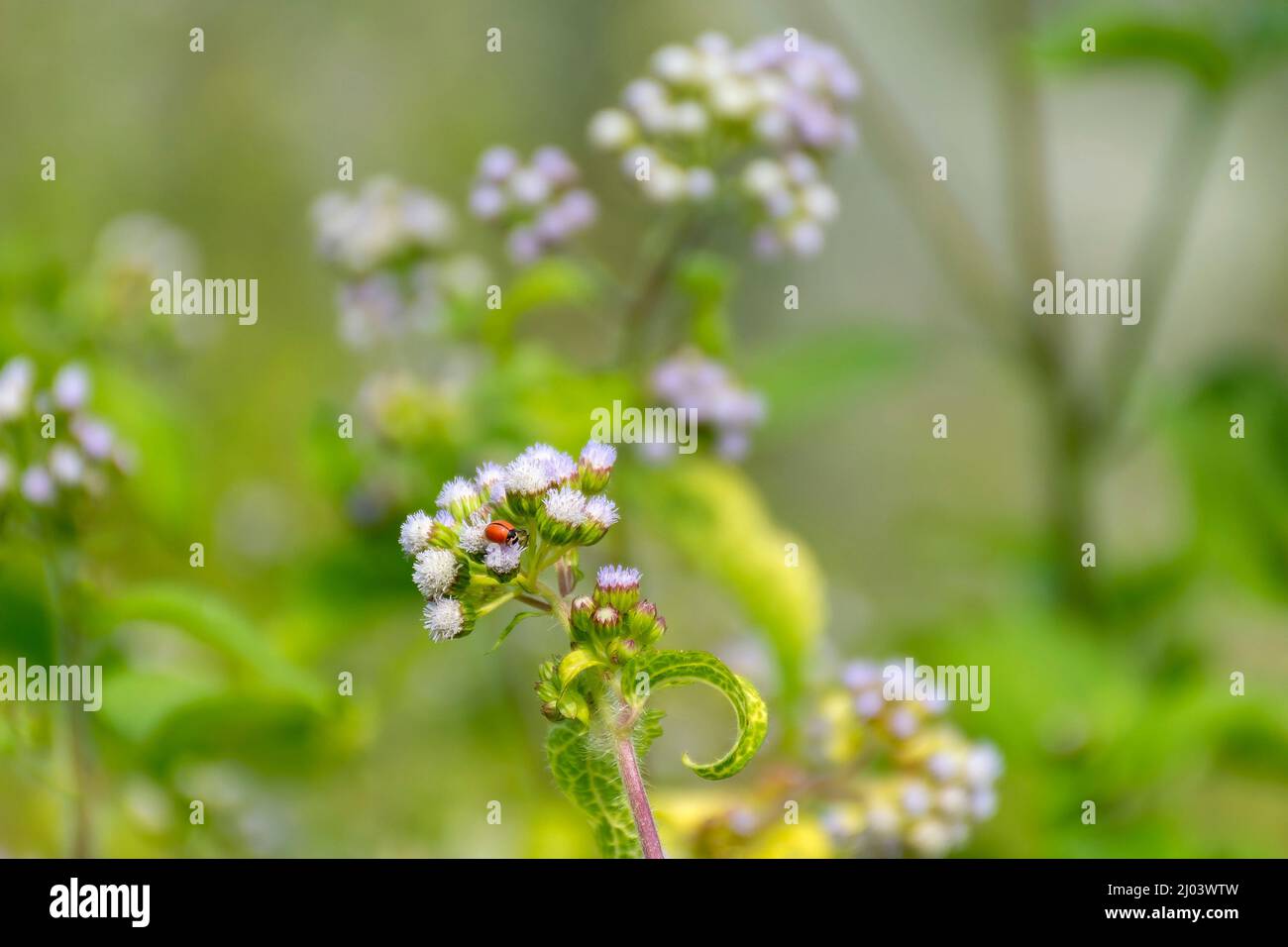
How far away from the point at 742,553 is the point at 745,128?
0.33 meters

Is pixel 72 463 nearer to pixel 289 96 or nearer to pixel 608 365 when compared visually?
pixel 608 365

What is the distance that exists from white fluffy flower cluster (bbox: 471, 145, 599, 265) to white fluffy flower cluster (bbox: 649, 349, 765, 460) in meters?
0.15

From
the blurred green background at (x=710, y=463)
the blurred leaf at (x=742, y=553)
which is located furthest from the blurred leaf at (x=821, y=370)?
the blurred leaf at (x=742, y=553)

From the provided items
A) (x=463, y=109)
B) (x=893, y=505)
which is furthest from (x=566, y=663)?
(x=463, y=109)

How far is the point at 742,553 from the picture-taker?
1089 mm

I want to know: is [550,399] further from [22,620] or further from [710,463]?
[22,620]

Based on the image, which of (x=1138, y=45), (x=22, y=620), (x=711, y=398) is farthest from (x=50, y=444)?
(x=1138, y=45)

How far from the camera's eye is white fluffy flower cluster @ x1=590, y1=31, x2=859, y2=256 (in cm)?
104

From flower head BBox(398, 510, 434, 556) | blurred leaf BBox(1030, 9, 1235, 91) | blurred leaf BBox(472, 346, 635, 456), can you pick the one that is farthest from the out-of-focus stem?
blurred leaf BBox(1030, 9, 1235, 91)

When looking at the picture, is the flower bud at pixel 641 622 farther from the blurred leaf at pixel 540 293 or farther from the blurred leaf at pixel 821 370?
the blurred leaf at pixel 821 370
